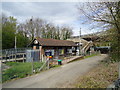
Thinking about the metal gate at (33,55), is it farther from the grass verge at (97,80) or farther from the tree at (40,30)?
the tree at (40,30)

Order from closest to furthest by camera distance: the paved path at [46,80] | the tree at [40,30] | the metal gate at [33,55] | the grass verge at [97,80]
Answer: the grass verge at [97,80] → the paved path at [46,80] → the metal gate at [33,55] → the tree at [40,30]

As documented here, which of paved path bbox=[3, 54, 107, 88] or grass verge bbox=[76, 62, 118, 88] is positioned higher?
grass verge bbox=[76, 62, 118, 88]

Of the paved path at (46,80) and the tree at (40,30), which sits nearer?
the paved path at (46,80)

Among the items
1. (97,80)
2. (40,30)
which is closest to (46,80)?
(97,80)

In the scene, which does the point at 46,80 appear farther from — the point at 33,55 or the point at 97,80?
the point at 33,55

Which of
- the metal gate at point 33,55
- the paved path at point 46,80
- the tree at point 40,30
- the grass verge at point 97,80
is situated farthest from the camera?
the tree at point 40,30

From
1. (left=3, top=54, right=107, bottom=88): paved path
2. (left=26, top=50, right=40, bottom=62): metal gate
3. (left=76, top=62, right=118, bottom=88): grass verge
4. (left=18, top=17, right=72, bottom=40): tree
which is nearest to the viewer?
(left=76, top=62, right=118, bottom=88): grass verge

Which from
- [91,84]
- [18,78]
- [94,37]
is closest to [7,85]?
[18,78]

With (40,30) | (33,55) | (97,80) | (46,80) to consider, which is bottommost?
(46,80)

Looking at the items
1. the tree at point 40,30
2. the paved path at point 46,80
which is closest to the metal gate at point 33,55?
the paved path at point 46,80

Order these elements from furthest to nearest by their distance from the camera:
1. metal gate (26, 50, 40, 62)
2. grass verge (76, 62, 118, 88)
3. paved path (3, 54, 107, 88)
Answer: metal gate (26, 50, 40, 62) < paved path (3, 54, 107, 88) < grass verge (76, 62, 118, 88)

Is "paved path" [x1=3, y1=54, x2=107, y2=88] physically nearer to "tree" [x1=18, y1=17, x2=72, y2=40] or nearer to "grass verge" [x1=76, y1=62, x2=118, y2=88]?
"grass verge" [x1=76, y1=62, x2=118, y2=88]

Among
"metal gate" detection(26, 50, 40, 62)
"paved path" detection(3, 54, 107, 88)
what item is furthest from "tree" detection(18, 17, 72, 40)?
"paved path" detection(3, 54, 107, 88)

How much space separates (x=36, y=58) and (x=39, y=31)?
2413 centimetres
